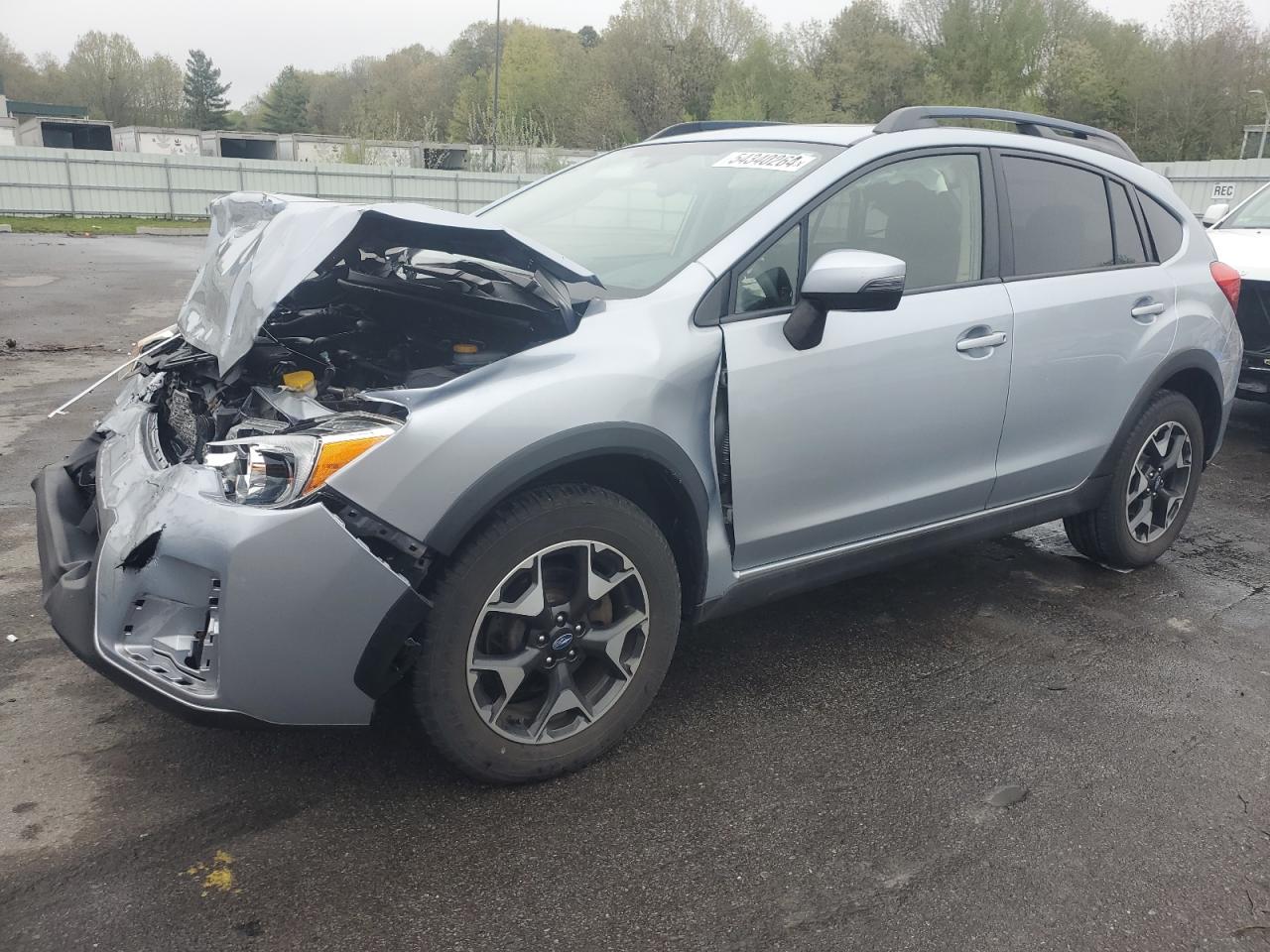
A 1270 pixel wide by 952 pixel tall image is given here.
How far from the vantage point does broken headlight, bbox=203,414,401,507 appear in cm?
237

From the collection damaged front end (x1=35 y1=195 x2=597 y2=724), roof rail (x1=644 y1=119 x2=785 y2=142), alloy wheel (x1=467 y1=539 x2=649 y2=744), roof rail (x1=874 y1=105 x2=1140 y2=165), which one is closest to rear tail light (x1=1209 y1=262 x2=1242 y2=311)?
roof rail (x1=874 y1=105 x2=1140 y2=165)

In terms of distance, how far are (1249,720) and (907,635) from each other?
110 centimetres

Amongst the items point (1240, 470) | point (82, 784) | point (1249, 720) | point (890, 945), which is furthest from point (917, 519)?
point (1240, 470)

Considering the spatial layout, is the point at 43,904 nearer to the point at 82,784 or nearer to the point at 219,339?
the point at 82,784

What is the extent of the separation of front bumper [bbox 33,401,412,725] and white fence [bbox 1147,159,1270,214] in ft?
94.1

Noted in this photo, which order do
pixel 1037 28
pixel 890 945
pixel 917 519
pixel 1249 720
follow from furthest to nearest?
pixel 1037 28
pixel 917 519
pixel 1249 720
pixel 890 945

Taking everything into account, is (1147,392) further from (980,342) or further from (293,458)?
(293,458)

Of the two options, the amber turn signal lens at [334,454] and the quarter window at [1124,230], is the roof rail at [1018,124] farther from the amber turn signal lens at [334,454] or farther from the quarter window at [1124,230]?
the amber turn signal lens at [334,454]

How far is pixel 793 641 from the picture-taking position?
150 inches

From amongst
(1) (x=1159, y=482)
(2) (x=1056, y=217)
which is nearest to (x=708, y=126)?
(2) (x=1056, y=217)

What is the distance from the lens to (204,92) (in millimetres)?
95438

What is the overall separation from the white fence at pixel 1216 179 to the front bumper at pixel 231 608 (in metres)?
→ 28.7

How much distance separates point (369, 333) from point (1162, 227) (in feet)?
10.9

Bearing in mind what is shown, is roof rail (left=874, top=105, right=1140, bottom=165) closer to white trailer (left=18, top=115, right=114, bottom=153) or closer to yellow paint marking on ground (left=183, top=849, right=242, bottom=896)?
yellow paint marking on ground (left=183, top=849, right=242, bottom=896)
